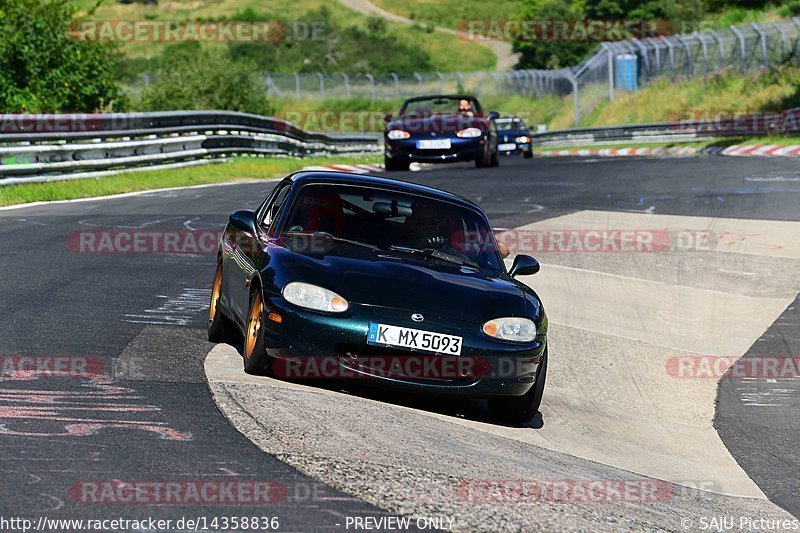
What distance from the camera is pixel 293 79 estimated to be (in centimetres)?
6000

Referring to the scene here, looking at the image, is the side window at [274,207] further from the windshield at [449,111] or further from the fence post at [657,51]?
the fence post at [657,51]

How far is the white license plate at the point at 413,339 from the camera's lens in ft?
22.9

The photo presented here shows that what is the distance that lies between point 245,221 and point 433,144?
49.4 feet

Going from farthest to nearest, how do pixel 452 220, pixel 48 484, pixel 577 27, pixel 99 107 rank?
pixel 577 27 → pixel 99 107 → pixel 452 220 → pixel 48 484

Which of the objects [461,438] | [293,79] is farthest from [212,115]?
[293,79]

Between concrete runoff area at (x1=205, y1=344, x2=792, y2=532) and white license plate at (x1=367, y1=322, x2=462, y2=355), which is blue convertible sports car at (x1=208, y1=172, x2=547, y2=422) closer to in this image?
white license plate at (x1=367, y1=322, x2=462, y2=355)

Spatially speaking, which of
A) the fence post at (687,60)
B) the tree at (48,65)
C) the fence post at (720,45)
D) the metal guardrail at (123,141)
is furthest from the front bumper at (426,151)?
the fence post at (687,60)

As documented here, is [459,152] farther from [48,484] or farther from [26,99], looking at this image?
[48,484]

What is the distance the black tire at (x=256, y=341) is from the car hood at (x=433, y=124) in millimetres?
15926

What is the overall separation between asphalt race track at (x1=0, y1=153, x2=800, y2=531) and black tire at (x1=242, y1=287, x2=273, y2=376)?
0.29 m

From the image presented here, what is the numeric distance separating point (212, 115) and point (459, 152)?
19.7ft

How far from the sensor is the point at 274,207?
870cm

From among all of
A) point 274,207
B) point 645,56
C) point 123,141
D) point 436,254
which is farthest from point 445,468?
point 645,56

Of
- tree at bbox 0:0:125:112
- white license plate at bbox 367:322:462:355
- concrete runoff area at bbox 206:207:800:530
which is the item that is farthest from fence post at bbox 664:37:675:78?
white license plate at bbox 367:322:462:355
